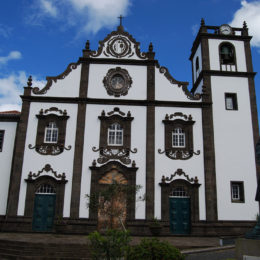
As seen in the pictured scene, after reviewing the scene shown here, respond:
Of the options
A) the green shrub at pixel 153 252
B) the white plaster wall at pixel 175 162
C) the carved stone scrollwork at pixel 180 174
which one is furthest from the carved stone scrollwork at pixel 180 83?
the green shrub at pixel 153 252

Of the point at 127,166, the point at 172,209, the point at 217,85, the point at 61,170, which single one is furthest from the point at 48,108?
the point at 217,85

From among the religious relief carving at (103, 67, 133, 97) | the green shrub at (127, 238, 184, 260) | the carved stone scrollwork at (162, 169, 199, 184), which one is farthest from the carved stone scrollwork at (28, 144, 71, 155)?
the green shrub at (127, 238, 184, 260)

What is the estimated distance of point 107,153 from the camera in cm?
1973

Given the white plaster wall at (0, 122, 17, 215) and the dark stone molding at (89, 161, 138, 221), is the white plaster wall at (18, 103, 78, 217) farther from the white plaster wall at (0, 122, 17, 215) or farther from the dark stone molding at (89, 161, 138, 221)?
the dark stone molding at (89, 161, 138, 221)

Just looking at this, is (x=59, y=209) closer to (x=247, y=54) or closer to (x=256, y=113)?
(x=256, y=113)

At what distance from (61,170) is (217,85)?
1210cm

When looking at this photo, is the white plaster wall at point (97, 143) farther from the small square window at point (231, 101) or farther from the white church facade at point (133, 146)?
the small square window at point (231, 101)

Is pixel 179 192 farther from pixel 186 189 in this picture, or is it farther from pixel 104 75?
pixel 104 75

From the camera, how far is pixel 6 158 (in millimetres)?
19969

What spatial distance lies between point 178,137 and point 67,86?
8201 millimetres

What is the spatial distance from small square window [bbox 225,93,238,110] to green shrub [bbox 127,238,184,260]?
1570 centimetres

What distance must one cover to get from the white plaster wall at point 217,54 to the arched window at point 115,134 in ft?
26.7

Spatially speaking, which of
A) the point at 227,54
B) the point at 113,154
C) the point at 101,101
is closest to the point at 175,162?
the point at 113,154

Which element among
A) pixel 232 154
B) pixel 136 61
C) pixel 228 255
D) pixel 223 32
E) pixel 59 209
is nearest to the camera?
pixel 228 255
